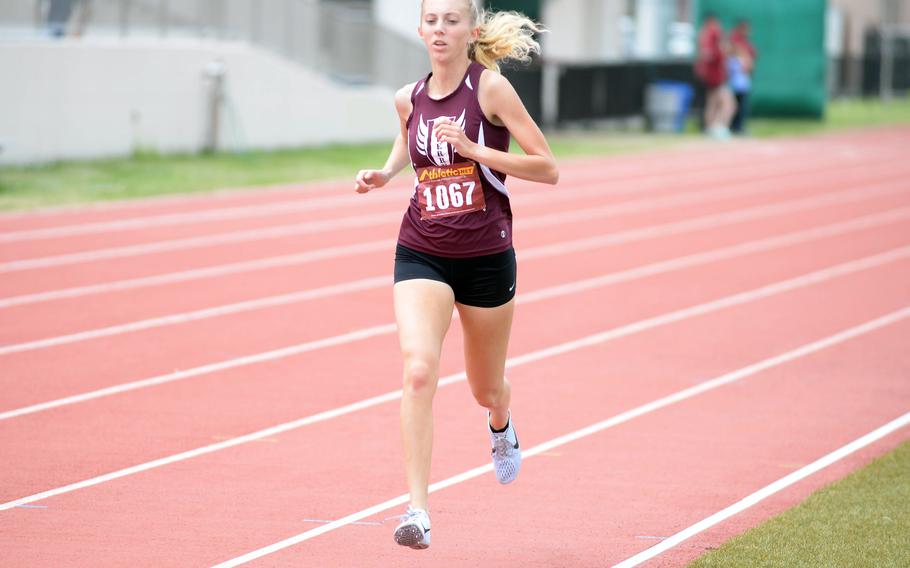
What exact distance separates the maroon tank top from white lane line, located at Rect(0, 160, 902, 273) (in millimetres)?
7880

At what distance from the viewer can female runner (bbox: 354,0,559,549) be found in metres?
5.29

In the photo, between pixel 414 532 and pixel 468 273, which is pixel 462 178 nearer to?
pixel 468 273

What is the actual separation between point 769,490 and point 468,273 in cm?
188

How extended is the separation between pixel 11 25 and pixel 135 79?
2317mm

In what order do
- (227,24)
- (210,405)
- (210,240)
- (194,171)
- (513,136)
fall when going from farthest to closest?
(227,24) < (194,171) < (210,240) < (210,405) < (513,136)

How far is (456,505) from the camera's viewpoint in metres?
6.07

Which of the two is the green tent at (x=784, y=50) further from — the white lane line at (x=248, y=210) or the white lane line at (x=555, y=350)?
the white lane line at (x=555, y=350)

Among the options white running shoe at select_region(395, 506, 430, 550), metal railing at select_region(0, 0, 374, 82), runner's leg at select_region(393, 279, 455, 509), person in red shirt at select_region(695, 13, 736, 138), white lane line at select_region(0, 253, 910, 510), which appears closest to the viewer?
white running shoe at select_region(395, 506, 430, 550)

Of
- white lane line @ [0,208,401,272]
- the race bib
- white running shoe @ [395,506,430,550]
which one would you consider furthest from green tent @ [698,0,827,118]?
white running shoe @ [395,506,430,550]

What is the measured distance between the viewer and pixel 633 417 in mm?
7809

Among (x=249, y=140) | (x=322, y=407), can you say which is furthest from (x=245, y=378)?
(x=249, y=140)

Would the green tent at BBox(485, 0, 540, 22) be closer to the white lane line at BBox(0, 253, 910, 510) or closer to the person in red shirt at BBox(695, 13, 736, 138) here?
the person in red shirt at BBox(695, 13, 736, 138)

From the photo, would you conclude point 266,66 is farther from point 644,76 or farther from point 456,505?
point 456,505

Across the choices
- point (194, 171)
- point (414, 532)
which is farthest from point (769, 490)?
point (194, 171)
